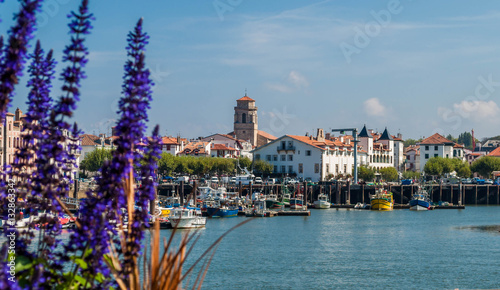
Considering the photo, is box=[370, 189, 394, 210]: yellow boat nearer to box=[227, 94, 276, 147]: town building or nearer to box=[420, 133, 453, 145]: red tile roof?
box=[420, 133, 453, 145]: red tile roof

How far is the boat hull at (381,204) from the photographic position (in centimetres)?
8494

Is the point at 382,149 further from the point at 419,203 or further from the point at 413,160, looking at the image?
the point at 419,203

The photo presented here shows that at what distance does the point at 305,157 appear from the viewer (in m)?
110

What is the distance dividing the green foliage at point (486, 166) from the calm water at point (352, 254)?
194 feet

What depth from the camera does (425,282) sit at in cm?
3272

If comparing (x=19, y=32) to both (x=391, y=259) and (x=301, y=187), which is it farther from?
(x=301, y=187)

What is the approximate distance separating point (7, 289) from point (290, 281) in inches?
1144

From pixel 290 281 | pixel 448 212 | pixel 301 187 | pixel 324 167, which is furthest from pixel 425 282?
pixel 324 167

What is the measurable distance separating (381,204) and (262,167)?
29148mm

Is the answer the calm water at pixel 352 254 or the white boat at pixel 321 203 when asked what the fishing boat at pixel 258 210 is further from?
the white boat at pixel 321 203

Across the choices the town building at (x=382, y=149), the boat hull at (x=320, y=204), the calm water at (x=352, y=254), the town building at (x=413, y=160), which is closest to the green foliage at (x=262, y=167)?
the town building at (x=382, y=149)

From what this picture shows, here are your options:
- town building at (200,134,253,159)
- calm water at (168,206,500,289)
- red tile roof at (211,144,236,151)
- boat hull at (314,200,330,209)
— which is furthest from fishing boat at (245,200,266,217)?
town building at (200,134,253,159)

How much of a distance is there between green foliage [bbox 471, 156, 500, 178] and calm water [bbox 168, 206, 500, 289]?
194ft

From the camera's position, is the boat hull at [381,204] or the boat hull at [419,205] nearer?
the boat hull at [381,204]
